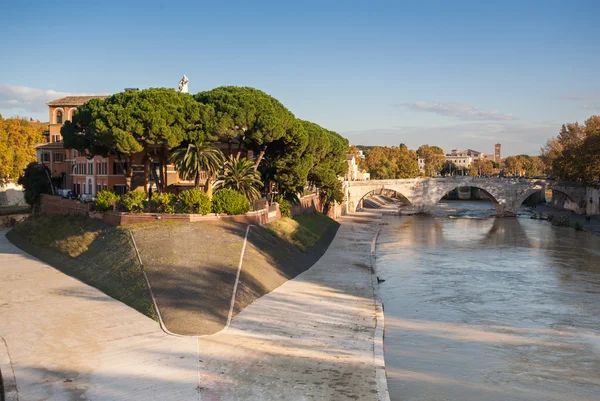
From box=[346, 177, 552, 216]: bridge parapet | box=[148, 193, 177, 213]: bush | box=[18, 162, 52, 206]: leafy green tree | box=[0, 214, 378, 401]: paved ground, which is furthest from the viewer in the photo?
box=[346, 177, 552, 216]: bridge parapet

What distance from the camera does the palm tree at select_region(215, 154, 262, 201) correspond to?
57.4 meters

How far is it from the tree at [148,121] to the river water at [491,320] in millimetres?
21394

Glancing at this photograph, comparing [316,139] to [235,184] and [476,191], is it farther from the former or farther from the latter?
[476,191]

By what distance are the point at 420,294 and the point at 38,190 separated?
2109 inches

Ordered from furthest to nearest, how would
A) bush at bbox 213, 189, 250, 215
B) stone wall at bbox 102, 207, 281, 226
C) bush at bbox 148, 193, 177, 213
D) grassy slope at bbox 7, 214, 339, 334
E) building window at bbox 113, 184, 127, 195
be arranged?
building window at bbox 113, 184, 127, 195, bush at bbox 213, 189, 250, 215, bush at bbox 148, 193, 177, 213, stone wall at bbox 102, 207, 281, 226, grassy slope at bbox 7, 214, 339, 334

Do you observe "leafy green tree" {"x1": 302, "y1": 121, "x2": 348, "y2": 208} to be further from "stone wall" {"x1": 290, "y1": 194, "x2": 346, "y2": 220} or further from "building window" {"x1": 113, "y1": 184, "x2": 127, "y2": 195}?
"building window" {"x1": 113, "y1": 184, "x2": 127, "y2": 195}

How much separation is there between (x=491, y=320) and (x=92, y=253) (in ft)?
97.7

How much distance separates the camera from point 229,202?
172ft

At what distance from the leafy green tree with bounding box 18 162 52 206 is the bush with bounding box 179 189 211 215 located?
34.4 m

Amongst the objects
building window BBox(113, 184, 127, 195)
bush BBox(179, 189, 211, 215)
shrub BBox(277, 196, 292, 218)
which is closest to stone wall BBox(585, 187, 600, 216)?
shrub BBox(277, 196, 292, 218)

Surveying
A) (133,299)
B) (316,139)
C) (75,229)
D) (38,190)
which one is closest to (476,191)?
(316,139)

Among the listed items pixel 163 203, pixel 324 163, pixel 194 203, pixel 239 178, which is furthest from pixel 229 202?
pixel 324 163

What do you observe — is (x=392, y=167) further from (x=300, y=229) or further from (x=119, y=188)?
(x=119, y=188)

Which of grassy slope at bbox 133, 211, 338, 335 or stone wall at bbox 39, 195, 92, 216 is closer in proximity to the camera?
grassy slope at bbox 133, 211, 338, 335
